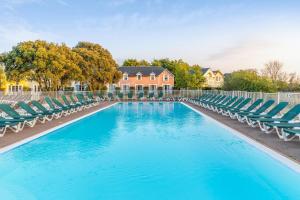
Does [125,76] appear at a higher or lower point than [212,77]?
lower

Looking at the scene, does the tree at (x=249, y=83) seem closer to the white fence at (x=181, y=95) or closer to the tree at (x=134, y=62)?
the white fence at (x=181, y=95)

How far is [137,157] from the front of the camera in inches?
284

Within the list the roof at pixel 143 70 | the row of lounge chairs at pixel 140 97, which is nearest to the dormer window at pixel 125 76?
the roof at pixel 143 70

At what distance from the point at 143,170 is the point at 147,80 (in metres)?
45.2

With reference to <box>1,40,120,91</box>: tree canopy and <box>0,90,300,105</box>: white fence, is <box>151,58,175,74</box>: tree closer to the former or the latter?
<box>0,90,300,105</box>: white fence

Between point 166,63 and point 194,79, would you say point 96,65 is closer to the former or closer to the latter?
point 194,79

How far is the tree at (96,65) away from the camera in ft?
113

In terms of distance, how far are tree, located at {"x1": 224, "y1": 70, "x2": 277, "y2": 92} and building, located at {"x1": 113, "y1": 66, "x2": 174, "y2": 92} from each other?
1882 cm

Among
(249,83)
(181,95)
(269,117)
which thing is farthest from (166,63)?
(269,117)

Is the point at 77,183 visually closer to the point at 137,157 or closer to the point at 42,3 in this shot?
the point at 137,157

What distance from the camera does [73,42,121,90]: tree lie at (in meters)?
34.3

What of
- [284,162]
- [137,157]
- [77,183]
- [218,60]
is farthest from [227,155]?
[218,60]

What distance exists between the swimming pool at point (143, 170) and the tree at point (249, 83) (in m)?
20.2

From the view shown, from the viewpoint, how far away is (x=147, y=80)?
51.1 m
